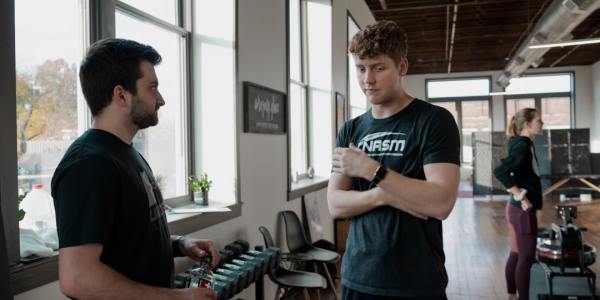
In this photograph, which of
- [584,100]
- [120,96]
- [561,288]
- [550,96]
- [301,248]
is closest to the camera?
[120,96]

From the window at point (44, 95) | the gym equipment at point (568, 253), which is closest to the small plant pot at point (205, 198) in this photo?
the window at point (44, 95)

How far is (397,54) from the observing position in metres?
1.57

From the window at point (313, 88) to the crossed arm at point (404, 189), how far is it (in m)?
4.57

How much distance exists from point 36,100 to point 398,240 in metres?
1.70

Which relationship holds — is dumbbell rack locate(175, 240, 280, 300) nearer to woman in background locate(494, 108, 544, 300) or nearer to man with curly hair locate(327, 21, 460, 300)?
man with curly hair locate(327, 21, 460, 300)

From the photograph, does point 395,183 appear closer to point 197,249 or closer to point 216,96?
point 197,249

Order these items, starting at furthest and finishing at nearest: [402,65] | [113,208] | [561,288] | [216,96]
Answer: [561,288]
[216,96]
[402,65]
[113,208]

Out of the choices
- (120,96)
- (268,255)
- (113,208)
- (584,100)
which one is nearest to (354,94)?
(268,255)

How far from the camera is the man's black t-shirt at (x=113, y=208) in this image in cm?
119

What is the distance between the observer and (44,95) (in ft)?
7.43

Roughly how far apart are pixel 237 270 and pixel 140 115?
158cm

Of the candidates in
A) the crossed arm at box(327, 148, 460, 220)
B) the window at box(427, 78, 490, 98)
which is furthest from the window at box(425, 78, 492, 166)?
the crossed arm at box(327, 148, 460, 220)

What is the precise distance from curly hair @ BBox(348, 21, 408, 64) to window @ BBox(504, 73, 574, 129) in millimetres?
14559

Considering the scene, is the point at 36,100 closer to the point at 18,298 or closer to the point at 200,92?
the point at 18,298
